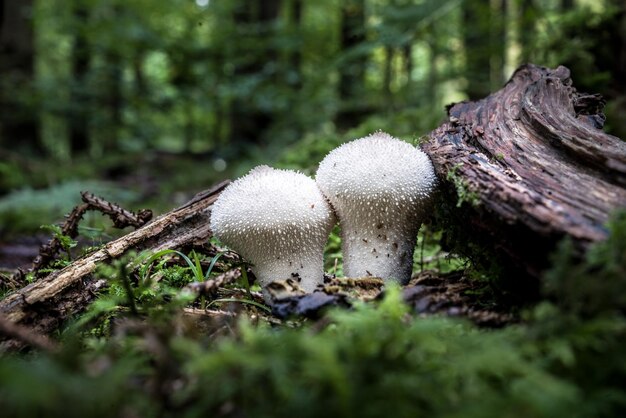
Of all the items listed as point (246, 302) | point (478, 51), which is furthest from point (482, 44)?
point (246, 302)

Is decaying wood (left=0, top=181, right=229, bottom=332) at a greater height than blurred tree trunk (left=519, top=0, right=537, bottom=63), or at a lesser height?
lesser

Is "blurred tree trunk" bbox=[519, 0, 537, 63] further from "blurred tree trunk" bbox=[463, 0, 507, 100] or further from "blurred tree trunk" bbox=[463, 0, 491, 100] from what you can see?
"blurred tree trunk" bbox=[463, 0, 491, 100]

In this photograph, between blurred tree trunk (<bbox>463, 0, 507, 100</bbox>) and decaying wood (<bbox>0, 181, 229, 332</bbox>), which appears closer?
decaying wood (<bbox>0, 181, 229, 332</bbox>)

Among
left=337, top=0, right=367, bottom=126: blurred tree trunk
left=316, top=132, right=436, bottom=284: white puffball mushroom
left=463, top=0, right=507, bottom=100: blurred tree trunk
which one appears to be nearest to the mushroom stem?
left=316, top=132, right=436, bottom=284: white puffball mushroom

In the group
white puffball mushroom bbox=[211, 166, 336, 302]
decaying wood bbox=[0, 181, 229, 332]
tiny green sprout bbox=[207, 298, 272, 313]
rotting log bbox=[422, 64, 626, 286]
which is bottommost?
tiny green sprout bbox=[207, 298, 272, 313]

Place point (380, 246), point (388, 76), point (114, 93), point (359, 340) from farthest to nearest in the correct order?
point (114, 93) → point (388, 76) → point (380, 246) → point (359, 340)

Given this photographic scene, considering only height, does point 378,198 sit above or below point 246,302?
above

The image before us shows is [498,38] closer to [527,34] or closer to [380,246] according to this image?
[527,34]
